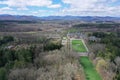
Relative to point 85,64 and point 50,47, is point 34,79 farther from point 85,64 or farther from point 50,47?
point 50,47

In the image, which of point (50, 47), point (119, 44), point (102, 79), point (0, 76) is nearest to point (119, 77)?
point (102, 79)

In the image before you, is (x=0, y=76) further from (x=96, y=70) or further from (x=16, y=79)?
(x=96, y=70)

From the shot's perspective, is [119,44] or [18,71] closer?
[18,71]

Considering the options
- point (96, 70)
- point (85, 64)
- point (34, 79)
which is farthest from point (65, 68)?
point (85, 64)

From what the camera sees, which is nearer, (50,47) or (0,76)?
(0,76)

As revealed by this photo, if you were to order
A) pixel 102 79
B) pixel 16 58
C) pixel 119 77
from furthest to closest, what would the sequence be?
pixel 16 58 < pixel 102 79 < pixel 119 77

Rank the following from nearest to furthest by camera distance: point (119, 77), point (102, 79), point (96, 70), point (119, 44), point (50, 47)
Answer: point (119, 77) → point (102, 79) → point (96, 70) → point (50, 47) → point (119, 44)

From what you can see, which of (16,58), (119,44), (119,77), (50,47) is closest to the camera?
(119,77)

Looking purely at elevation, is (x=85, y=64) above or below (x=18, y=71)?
below

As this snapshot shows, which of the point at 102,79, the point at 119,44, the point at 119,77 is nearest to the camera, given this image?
the point at 119,77
